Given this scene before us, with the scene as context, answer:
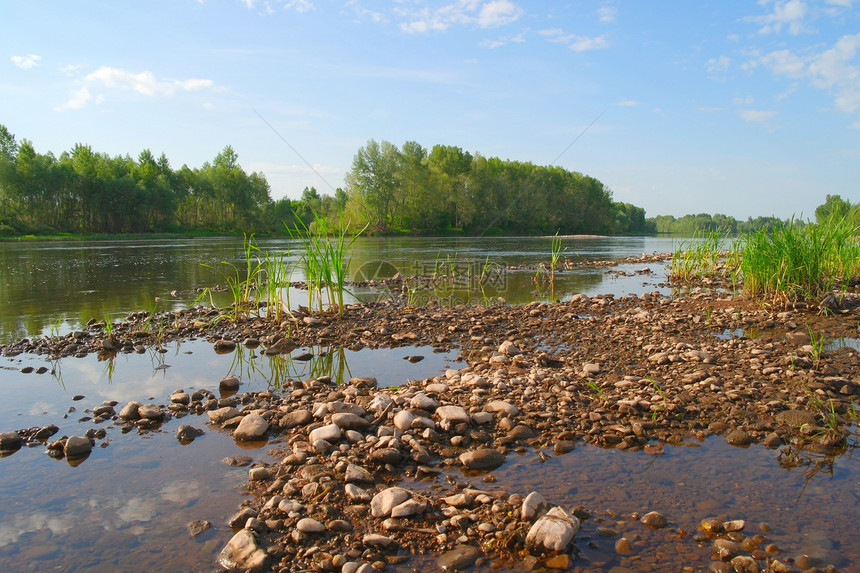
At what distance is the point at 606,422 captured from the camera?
5.14 meters

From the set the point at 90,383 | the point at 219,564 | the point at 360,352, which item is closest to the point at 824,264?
the point at 360,352

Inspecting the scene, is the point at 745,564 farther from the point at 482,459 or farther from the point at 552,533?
the point at 482,459

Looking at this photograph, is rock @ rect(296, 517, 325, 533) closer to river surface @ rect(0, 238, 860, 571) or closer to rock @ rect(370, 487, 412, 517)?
rock @ rect(370, 487, 412, 517)

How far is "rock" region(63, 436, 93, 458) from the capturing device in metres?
4.79

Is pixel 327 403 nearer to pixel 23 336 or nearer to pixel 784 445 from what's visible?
pixel 784 445

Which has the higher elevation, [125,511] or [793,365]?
[793,365]

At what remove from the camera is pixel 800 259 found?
33.7 feet

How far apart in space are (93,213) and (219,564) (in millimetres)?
83489

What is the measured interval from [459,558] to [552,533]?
0.61 metres

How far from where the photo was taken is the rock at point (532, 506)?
352 centimetres

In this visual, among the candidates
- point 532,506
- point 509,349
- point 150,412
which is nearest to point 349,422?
point 532,506

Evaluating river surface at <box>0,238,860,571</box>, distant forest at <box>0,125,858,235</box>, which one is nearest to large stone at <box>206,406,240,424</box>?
river surface at <box>0,238,860,571</box>

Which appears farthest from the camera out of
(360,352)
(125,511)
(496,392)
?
(360,352)

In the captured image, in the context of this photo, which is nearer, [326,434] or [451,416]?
[326,434]
